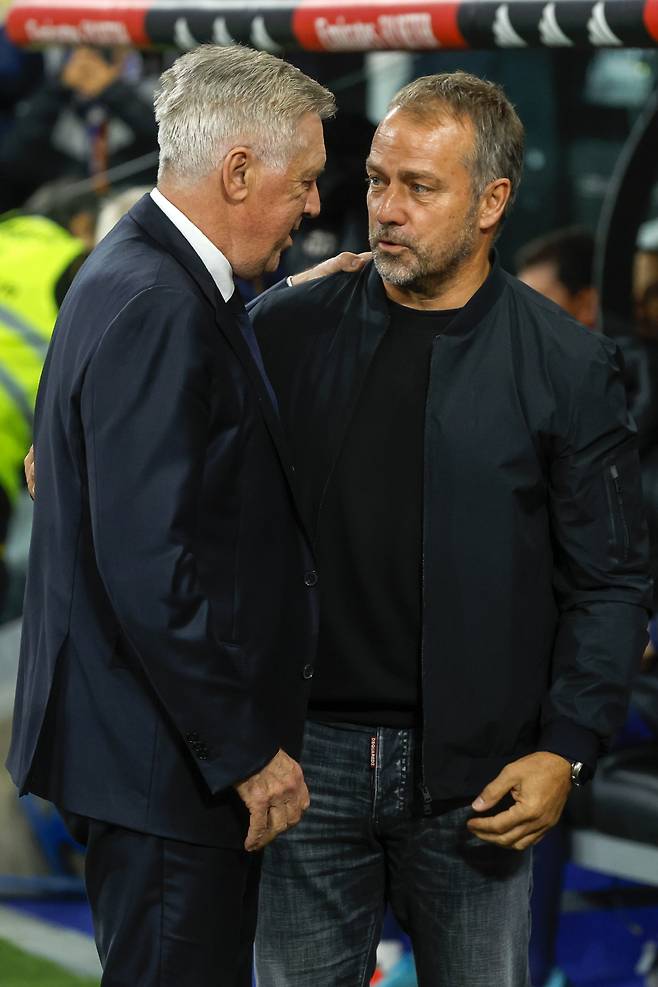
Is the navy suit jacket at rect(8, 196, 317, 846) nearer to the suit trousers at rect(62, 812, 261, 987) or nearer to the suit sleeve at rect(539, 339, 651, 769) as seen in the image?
the suit trousers at rect(62, 812, 261, 987)

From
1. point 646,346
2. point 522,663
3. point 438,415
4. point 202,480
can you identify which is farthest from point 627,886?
point 202,480

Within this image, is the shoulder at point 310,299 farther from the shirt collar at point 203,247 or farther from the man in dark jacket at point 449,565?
the shirt collar at point 203,247

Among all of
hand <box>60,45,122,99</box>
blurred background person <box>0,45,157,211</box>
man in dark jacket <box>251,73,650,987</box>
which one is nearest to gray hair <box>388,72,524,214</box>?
man in dark jacket <box>251,73,650,987</box>

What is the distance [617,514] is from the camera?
5.56 ft

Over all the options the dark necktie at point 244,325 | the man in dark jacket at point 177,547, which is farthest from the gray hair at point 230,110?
the dark necktie at point 244,325

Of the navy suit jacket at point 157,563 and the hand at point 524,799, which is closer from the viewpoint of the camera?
the navy suit jacket at point 157,563

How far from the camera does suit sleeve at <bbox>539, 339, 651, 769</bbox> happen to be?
1.67 m

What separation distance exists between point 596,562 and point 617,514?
6cm

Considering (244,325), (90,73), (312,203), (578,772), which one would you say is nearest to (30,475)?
(244,325)

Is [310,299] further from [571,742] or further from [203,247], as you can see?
[571,742]

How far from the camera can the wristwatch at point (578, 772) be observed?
5.50 feet

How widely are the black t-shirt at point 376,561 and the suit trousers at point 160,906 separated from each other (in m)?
0.24

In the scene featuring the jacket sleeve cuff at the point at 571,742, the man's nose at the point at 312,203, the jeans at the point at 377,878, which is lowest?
the jeans at the point at 377,878

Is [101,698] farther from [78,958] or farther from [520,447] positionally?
[78,958]
